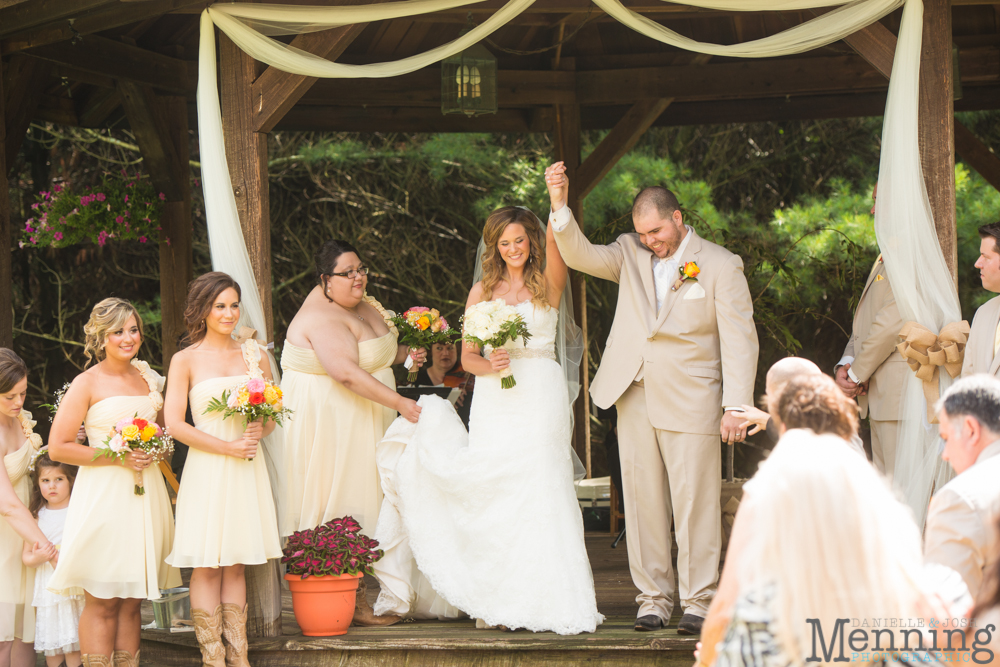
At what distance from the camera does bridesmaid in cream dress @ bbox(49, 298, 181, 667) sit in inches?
152

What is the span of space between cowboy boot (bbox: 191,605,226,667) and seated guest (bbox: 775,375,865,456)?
260cm

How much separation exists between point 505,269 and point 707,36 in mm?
2990

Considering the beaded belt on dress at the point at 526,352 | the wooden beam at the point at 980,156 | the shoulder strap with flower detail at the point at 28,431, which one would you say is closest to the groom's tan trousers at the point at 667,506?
the beaded belt on dress at the point at 526,352

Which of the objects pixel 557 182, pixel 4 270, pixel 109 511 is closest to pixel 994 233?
pixel 557 182


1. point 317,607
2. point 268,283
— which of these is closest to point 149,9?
point 268,283

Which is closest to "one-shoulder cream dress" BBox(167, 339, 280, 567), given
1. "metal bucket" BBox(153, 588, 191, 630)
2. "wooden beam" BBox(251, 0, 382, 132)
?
"metal bucket" BBox(153, 588, 191, 630)

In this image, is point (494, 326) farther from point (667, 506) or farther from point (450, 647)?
point (450, 647)

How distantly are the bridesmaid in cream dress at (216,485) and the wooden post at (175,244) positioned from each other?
271 cm

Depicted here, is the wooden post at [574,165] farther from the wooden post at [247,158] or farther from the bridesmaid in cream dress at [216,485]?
the bridesmaid in cream dress at [216,485]

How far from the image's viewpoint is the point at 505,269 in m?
4.64

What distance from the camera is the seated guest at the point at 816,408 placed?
2.50 metres

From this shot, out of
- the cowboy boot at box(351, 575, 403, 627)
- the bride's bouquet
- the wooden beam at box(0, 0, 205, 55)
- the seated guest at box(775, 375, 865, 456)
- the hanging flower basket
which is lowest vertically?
the cowboy boot at box(351, 575, 403, 627)

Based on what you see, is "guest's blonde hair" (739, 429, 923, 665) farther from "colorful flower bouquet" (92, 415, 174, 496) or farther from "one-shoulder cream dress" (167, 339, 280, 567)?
"colorful flower bouquet" (92, 415, 174, 496)

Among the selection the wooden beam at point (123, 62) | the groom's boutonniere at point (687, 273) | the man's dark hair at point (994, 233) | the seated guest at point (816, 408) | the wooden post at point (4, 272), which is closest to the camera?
the seated guest at point (816, 408)
